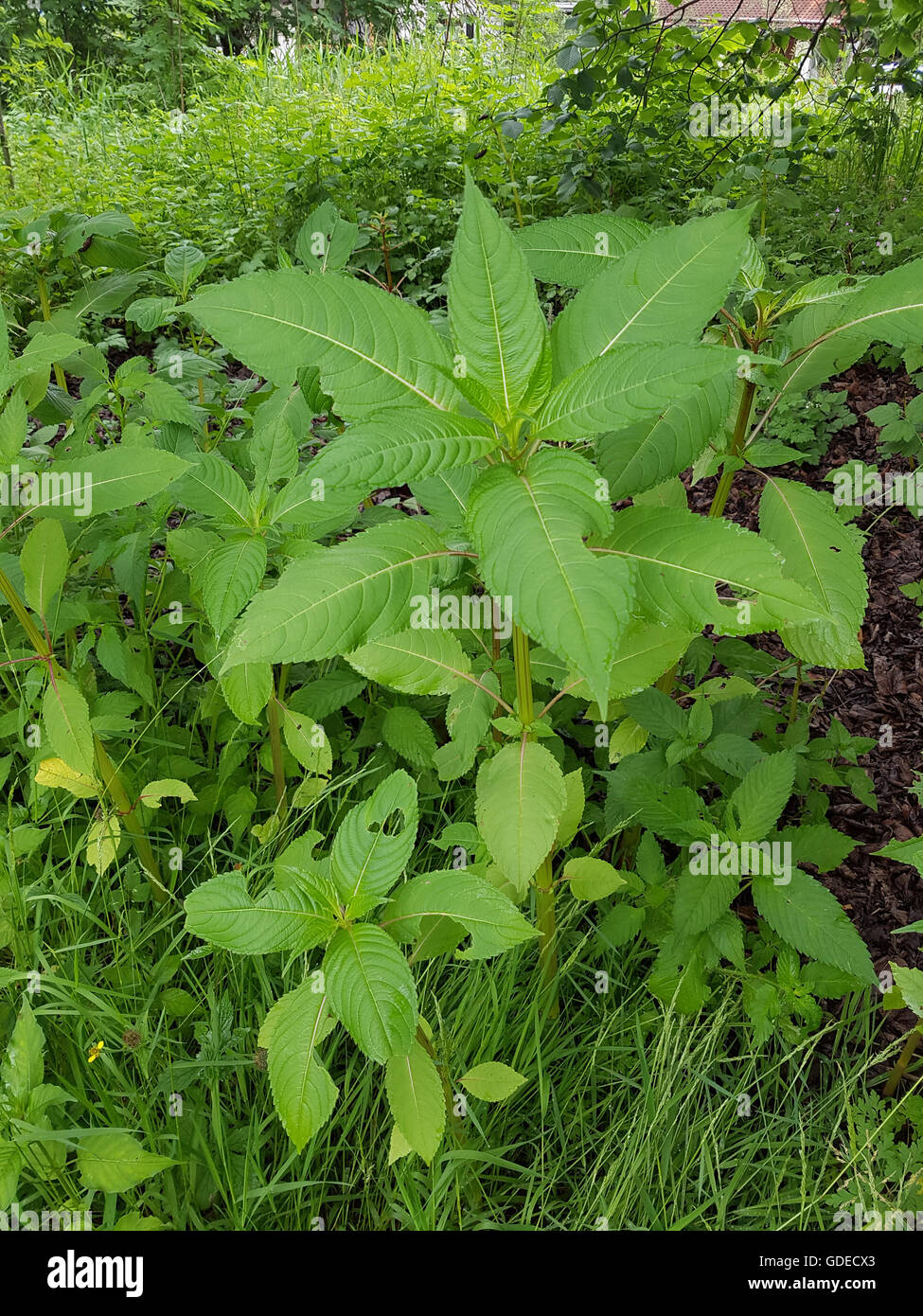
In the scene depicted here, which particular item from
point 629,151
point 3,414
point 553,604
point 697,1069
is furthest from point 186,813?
point 629,151

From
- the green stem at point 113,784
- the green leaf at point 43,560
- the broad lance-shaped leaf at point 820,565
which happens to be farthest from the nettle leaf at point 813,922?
the green leaf at point 43,560

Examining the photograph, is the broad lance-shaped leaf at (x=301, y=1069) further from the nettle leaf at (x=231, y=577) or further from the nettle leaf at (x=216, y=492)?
the nettle leaf at (x=216, y=492)

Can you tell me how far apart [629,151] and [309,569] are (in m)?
5.26

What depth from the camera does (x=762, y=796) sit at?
1.94 m

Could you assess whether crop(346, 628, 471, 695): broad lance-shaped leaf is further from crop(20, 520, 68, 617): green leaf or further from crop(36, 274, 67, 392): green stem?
crop(36, 274, 67, 392): green stem

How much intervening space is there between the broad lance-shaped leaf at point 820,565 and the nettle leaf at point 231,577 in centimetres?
105

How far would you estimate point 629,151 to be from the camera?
5184 millimetres

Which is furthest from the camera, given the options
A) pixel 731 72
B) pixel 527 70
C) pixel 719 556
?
pixel 527 70

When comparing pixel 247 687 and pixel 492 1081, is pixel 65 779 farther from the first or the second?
pixel 492 1081

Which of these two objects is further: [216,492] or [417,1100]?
[216,492]

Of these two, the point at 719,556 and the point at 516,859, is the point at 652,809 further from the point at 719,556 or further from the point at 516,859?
the point at 719,556

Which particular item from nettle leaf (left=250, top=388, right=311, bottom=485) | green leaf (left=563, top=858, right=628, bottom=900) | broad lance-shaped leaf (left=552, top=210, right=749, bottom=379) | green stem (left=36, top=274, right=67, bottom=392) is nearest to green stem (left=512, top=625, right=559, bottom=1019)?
green leaf (left=563, top=858, right=628, bottom=900)

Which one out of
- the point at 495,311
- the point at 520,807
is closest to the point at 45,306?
the point at 495,311

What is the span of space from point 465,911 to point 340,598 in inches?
21.4
